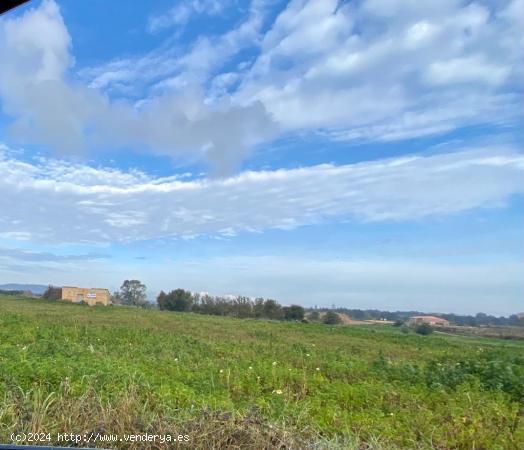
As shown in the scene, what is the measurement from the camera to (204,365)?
3941 mm

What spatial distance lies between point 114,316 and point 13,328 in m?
2.84

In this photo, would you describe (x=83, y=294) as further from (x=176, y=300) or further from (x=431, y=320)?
(x=431, y=320)

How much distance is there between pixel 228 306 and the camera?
20.7 feet

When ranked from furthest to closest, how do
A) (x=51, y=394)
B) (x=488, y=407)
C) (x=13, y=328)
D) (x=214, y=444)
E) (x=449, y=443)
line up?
(x=13, y=328), (x=488, y=407), (x=51, y=394), (x=449, y=443), (x=214, y=444)

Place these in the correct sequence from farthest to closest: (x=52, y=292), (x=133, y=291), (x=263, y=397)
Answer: (x=52, y=292) → (x=133, y=291) → (x=263, y=397)

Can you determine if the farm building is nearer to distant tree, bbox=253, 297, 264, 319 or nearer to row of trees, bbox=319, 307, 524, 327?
row of trees, bbox=319, 307, 524, 327

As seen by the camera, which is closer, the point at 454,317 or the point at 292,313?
the point at 454,317

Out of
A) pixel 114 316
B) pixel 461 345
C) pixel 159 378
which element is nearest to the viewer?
pixel 159 378

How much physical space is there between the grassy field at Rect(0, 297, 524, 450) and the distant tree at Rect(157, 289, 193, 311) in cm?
61

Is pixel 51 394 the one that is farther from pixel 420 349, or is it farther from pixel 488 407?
pixel 420 349

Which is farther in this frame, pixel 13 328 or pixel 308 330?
pixel 308 330

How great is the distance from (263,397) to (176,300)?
11.0ft

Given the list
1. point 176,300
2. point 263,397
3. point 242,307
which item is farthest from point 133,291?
point 263,397

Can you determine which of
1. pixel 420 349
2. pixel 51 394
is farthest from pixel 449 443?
pixel 420 349
